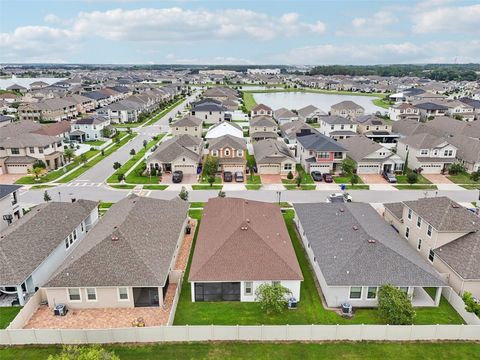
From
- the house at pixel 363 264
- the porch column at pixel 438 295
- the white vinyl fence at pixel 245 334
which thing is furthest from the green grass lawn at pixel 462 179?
the white vinyl fence at pixel 245 334

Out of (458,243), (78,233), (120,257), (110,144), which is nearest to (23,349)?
(120,257)

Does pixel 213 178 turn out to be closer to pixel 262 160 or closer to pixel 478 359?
pixel 262 160

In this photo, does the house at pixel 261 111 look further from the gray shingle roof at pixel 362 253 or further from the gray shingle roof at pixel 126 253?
the gray shingle roof at pixel 126 253

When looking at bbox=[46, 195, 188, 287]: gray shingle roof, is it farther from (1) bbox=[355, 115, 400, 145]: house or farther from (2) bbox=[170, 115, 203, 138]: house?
(1) bbox=[355, 115, 400, 145]: house

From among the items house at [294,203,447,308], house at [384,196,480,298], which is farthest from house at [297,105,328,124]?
house at [294,203,447,308]

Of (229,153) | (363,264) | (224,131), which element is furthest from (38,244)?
(224,131)

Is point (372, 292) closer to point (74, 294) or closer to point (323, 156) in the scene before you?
point (74, 294)

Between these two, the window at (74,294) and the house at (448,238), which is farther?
the house at (448,238)
